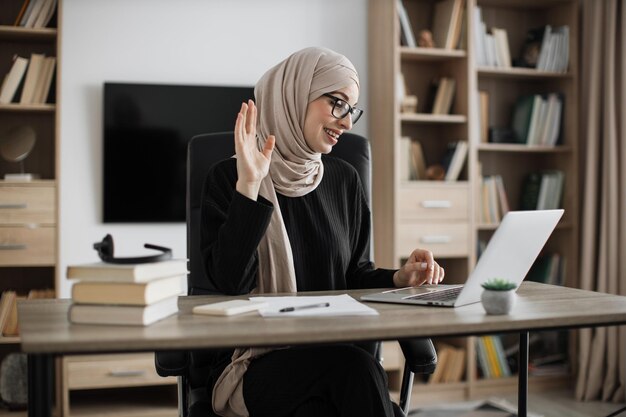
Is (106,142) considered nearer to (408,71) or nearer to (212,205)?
(408,71)

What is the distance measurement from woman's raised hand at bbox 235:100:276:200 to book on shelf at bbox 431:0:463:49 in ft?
7.83

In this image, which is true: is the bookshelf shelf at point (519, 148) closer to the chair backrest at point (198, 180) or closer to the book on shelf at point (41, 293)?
the chair backrest at point (198, 180)

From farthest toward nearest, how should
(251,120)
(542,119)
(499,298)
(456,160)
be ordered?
(542,119) < (456,160) < (251,120) < (499,298)

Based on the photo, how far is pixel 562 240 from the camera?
4078 mm

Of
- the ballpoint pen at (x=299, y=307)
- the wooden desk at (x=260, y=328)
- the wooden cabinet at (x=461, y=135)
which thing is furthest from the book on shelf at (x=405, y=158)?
the ballpoint pen at (x=299, y=307)

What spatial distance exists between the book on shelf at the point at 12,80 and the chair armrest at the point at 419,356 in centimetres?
246

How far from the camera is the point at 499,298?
4.46 ft

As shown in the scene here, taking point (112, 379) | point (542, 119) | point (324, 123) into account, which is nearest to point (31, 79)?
point (112, 379)

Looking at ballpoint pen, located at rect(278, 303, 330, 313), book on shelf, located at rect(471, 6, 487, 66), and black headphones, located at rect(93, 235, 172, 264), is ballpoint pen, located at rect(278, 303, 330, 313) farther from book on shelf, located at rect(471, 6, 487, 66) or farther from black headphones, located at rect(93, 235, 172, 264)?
book on shelf, located at rect(471, 6, 487, 66)

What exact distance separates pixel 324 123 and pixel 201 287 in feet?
1.83

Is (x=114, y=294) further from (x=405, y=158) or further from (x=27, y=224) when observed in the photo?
(x=405, y=158)

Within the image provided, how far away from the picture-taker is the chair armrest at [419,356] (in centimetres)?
165

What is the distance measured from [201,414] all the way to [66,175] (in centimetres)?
231

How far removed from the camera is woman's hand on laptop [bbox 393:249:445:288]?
1.80m
